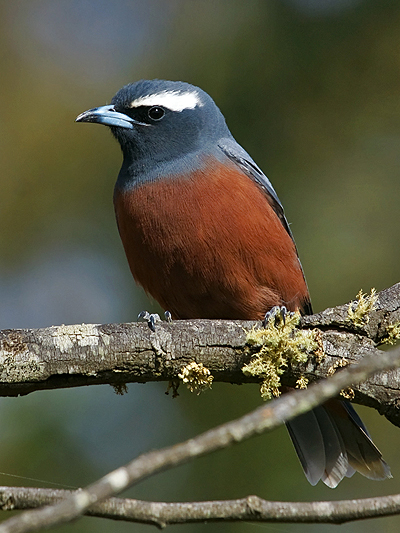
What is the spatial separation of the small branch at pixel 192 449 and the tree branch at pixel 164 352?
7.19 feet

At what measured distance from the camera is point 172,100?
255 inches

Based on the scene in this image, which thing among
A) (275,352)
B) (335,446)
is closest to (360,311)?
(275,352)

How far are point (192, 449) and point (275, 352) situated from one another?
2.42 meters

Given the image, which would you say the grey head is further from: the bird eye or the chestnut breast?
the chestnut breast

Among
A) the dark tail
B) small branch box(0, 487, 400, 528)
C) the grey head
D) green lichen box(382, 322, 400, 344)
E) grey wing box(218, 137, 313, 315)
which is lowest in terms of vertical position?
the dark tail

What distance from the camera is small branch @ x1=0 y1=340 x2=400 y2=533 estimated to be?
6.84ft

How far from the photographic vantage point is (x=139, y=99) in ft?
20.9

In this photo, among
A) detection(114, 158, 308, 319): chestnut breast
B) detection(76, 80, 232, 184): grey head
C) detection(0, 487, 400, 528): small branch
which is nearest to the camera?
detection(0, 487, 400, 528): small branch

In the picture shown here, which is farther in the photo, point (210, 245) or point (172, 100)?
point (172, 100)

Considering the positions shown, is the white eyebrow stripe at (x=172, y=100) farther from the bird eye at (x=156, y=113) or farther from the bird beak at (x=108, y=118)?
the bird beak at (x=108, y=118)

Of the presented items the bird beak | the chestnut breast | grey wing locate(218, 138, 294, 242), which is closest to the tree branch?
the chestnut breast

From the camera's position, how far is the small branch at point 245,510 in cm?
279

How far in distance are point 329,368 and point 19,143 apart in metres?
5.62

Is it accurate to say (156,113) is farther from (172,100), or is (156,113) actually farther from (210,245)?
(210,245)
